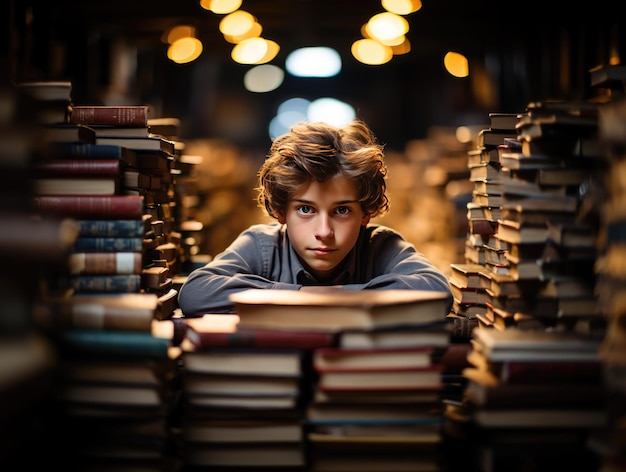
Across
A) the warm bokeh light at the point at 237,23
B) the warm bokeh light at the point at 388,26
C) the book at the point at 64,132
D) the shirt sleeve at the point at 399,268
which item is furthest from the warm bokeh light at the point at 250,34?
the book at the point at 64,132

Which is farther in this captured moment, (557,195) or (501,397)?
(557,195)

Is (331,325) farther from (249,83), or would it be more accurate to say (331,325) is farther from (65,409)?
(249,83)

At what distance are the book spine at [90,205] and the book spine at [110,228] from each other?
0.02 metres

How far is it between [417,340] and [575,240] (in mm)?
575

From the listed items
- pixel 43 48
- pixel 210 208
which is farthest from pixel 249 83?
pixel 43 48

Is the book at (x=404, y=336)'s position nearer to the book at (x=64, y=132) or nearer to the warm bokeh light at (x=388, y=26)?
the book at (x=64, y=132)

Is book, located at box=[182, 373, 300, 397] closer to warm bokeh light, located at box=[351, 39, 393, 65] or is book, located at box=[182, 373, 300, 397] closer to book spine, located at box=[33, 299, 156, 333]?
book spine, located at box=[33, 299, 156, 333]

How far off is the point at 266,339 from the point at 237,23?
5.16m

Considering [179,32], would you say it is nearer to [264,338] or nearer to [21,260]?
[264,338]

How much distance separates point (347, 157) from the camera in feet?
9.47

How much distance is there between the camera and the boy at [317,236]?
2.76 m

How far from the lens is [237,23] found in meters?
6.64

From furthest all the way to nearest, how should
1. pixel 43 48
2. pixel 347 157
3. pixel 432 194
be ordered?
pixel 432 194, pixel 43 48, pixel 347 157

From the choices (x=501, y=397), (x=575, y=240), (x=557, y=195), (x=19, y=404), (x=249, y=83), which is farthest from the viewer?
(x=249, y=83)
